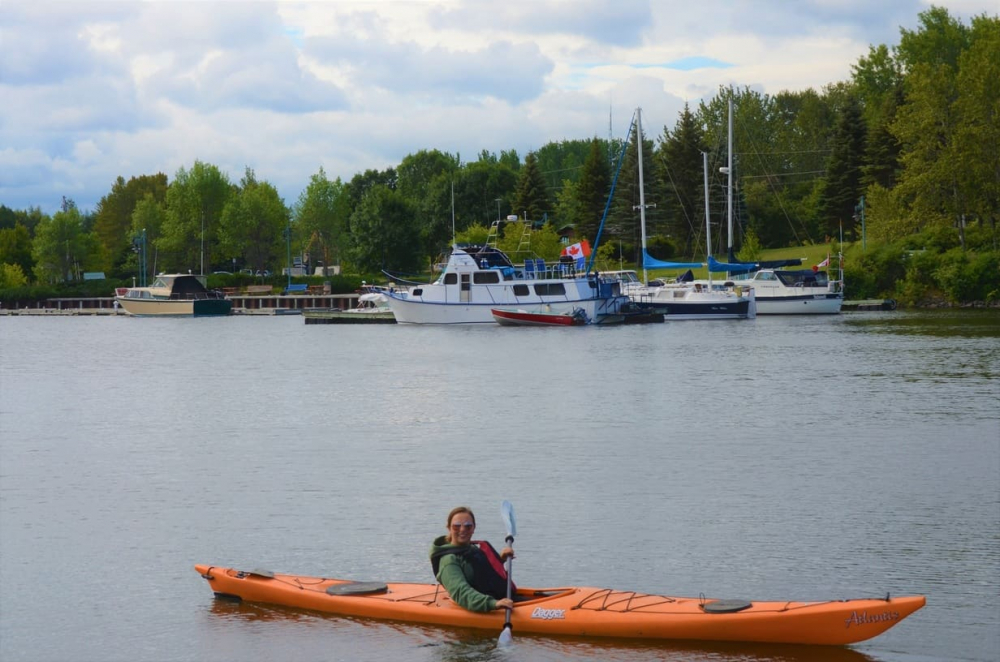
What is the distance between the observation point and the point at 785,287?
82.2m

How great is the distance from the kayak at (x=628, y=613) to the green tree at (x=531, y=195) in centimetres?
10144

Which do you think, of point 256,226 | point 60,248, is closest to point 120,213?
point 60,248

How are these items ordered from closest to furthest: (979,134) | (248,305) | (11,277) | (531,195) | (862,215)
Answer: (979,134) < (862,215) < (531,195) < (248,305) < (11,277)

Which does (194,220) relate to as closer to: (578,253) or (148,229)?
(148,229)

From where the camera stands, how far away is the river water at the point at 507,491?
16.1 meters

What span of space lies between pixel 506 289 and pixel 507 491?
5269 cm

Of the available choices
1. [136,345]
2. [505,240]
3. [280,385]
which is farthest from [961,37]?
[280,385]

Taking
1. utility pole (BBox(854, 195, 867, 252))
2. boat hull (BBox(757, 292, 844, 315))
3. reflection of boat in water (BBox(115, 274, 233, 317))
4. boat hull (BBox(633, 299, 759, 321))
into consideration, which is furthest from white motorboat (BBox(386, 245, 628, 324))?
reflection of boat in water (BBox(115, 274, 233, 317))

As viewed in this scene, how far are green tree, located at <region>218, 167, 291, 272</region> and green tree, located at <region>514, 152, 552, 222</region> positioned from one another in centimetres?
3111

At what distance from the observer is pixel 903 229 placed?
8256cm

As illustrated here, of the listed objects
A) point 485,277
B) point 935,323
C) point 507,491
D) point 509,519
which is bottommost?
point 507,491

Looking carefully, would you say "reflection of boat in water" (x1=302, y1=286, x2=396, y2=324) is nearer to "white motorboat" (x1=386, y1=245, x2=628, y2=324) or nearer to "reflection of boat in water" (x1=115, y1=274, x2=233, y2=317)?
"white motorboat" (x1=386, y1=245, x2=628, y2=324)

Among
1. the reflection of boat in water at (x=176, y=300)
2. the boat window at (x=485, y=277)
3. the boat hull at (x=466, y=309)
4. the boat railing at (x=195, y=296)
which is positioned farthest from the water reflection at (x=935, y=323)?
the boat railing at (x=195, y=296)

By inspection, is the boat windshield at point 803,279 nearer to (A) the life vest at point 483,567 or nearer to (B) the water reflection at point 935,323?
(B) the water reflection at point 935,323
